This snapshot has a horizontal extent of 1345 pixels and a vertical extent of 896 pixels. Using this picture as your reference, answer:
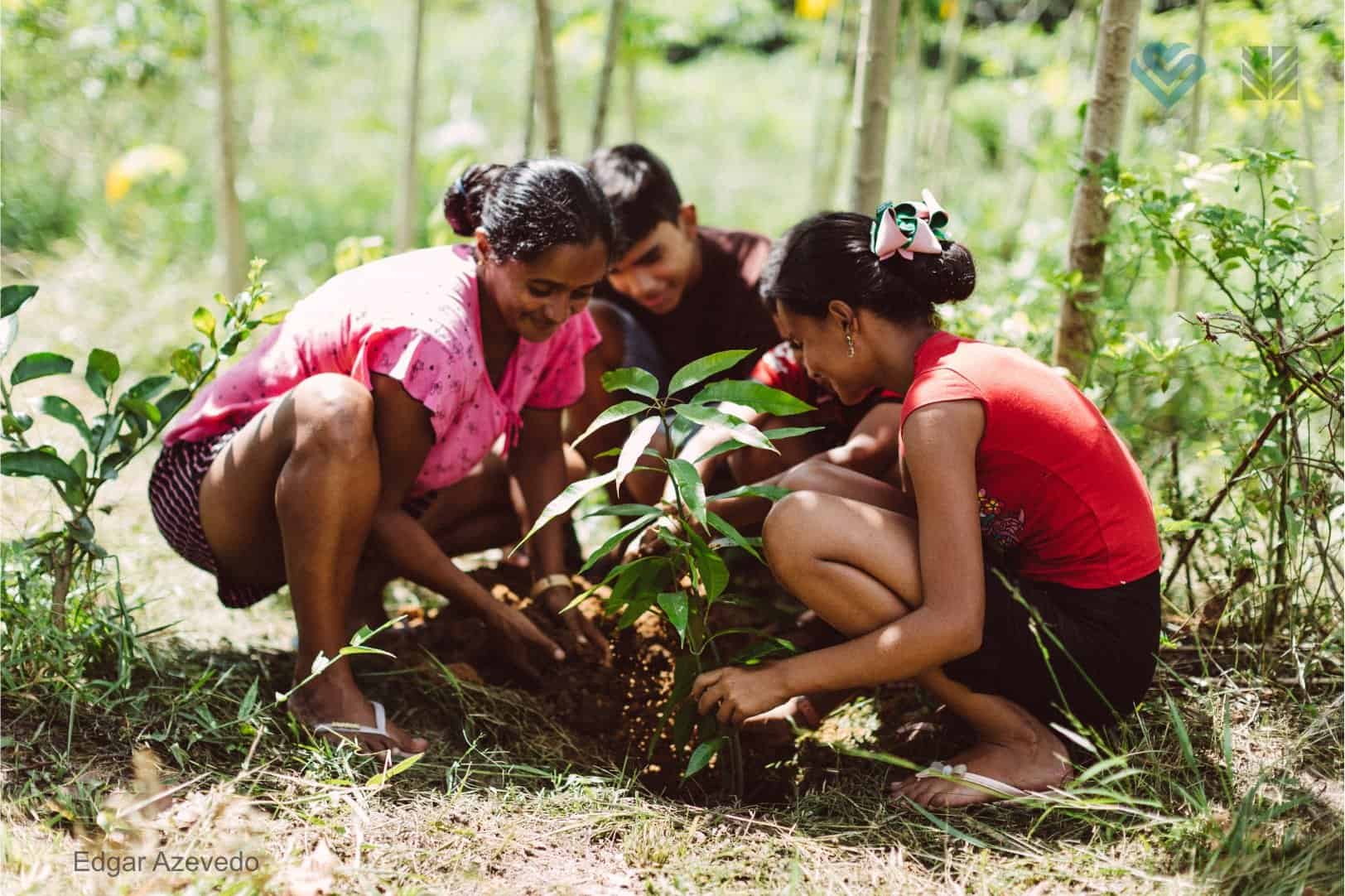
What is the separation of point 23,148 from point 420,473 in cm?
403

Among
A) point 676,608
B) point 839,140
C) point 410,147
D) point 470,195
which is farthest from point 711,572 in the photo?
point 839,140

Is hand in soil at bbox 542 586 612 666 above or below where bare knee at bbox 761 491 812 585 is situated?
below

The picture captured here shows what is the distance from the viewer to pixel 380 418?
1853mm

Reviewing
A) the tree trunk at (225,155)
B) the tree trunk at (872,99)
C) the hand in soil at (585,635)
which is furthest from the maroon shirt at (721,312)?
the tree trunk at (225,155)

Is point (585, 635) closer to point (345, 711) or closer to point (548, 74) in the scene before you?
point (345, 711)

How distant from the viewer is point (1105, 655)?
1744 millimetres

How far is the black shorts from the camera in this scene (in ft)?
5.65


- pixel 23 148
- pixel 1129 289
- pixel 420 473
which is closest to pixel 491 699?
pixel 420 473

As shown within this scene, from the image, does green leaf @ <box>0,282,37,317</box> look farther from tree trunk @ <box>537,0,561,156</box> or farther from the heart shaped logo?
the heart shaped logo

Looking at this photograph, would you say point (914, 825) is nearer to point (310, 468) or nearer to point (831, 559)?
point (831, 559)

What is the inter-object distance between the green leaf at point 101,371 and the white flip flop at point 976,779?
1.53m

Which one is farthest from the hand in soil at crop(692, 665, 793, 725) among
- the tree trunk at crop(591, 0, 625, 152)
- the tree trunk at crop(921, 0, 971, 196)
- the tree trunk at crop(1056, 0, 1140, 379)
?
the tree trunk at crop(921, 0, 971, 196)

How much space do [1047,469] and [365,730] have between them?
1.20m

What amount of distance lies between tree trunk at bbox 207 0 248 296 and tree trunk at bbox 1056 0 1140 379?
2373mm
